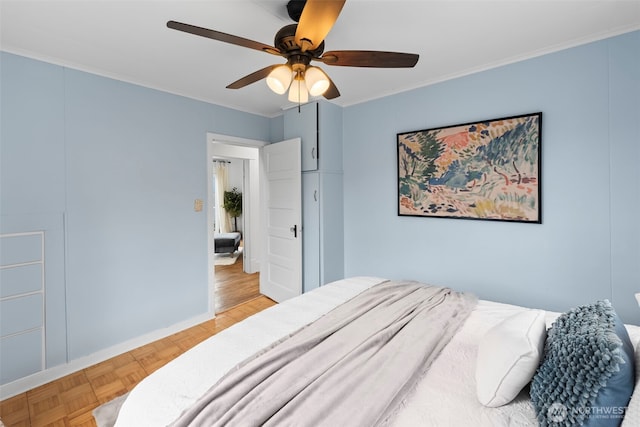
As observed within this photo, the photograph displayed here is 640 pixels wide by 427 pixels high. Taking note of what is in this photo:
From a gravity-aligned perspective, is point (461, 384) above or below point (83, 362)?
above

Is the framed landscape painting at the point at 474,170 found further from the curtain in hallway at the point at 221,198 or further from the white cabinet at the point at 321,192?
the curtain in hallway at the point at 221,198

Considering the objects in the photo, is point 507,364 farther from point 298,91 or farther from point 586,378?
point 298,91

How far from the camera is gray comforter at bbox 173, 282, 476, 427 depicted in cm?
89

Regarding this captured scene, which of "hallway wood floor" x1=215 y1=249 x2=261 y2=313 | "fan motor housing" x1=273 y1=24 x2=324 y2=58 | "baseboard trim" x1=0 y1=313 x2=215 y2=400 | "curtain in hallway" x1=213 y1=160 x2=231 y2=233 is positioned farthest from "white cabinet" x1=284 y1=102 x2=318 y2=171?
"curtain in hallway" x1=213 y1=160 x2=231 y2=233

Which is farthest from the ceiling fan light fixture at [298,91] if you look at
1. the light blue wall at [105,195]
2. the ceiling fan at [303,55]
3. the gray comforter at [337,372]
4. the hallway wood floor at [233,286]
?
the hallway wood floor at [233,286]

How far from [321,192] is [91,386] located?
8.35ft

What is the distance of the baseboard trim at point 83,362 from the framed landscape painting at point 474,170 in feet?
8.67

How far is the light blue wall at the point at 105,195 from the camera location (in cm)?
208

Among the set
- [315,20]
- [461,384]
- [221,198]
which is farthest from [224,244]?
[461,384]

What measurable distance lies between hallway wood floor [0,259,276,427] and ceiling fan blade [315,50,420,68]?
2.62 m

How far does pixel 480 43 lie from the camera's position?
2.05 m

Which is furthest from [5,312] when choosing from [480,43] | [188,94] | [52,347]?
[480,43]

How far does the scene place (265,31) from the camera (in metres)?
1.86

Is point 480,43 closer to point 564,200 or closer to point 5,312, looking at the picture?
point 564,200
